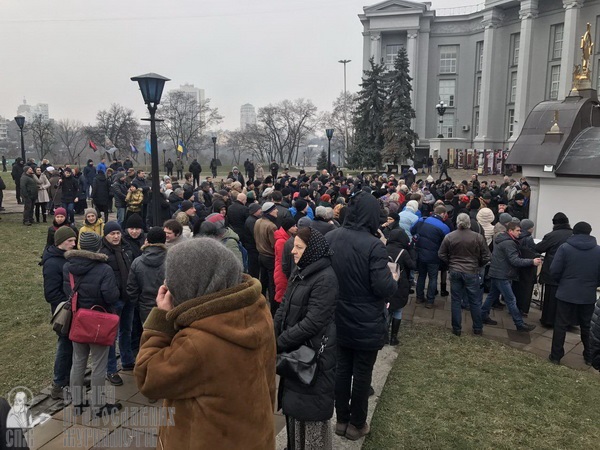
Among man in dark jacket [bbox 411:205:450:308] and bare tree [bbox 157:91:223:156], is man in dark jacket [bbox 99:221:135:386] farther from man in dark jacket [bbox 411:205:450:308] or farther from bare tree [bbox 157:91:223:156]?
bare tree [bbox 157:91:223:156]

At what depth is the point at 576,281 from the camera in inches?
251

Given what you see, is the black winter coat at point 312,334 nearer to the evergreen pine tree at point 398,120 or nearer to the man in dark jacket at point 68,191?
the man in dark jacket at point 68,191

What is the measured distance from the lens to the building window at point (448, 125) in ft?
189

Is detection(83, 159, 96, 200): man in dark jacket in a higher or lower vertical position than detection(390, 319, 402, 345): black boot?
higher

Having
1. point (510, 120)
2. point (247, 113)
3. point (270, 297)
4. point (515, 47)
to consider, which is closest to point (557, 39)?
point (515, 47)

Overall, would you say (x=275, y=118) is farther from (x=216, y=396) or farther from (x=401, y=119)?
(x=216, y=396)

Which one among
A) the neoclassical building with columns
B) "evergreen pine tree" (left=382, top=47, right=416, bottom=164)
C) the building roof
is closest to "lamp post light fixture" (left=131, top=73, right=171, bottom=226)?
the building roof

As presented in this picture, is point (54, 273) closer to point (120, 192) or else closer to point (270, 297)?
point (270, 297)

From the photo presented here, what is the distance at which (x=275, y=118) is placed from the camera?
224ft

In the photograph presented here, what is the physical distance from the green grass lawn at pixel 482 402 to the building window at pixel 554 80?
1882 inches

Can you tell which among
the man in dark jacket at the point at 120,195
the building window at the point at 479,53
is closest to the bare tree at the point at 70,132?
the building window at the point at 479,53

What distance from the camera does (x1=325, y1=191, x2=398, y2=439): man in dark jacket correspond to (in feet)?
14.0

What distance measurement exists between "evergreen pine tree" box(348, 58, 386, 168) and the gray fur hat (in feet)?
130

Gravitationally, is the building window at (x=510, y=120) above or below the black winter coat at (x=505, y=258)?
above
